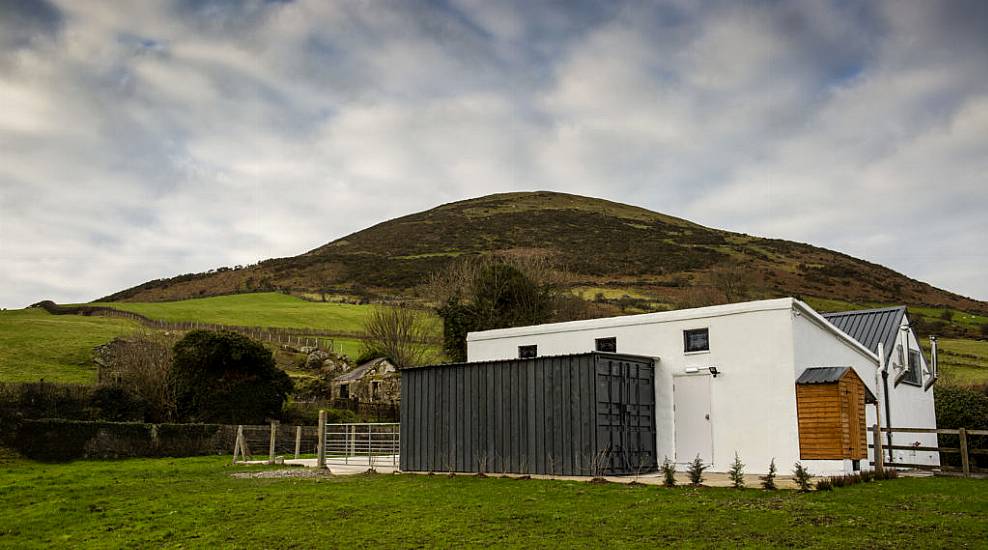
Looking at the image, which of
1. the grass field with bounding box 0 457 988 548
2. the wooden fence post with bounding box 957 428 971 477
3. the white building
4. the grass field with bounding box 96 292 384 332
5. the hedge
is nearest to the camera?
the grass field with bounding box 0 457 988 548

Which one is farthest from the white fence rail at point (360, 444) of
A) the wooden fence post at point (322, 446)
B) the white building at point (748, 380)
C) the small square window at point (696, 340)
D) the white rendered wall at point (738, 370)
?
the small square window at point (696, 340)

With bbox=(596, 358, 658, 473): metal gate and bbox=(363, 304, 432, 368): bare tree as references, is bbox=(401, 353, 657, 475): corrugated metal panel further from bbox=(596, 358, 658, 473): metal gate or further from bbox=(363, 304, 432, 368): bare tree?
bbox=(363, 304, 432, 368): bare tree

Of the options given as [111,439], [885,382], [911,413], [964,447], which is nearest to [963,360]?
[911,413]

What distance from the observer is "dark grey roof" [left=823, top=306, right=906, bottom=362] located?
27.7 m

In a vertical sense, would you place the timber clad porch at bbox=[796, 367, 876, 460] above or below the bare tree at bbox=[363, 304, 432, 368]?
below

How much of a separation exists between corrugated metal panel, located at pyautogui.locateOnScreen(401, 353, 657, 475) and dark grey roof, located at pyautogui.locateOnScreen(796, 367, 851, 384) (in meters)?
4.03

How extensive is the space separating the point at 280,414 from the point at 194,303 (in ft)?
141

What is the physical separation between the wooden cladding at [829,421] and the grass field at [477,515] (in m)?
1.76

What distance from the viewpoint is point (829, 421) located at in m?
18.8

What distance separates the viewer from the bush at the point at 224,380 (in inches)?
1221

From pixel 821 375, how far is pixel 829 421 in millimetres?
1100

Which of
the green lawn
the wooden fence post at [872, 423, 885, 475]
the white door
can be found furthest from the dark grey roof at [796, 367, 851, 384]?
the green lawn

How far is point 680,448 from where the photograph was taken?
69.3ft

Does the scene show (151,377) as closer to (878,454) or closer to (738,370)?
(738,370)
